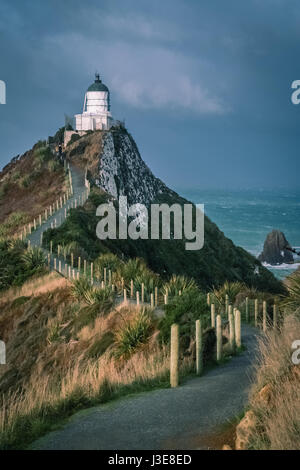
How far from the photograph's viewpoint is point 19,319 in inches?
999

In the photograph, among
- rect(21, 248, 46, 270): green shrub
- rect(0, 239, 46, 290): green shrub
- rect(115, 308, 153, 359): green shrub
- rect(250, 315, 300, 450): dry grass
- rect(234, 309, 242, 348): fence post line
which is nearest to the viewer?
rect(250, 315, 300, 450): dry grass

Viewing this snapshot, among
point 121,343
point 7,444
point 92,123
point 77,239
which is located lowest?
point 7,444

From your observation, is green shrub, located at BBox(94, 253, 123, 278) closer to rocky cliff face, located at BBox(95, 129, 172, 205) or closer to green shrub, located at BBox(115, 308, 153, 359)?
green shrub, located at BBox(115, 308, 153, 359)

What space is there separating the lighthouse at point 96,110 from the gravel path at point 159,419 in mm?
90004

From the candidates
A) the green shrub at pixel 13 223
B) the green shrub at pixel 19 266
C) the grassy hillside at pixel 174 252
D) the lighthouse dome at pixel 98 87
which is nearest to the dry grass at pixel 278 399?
the green shrub at pixel 19 266

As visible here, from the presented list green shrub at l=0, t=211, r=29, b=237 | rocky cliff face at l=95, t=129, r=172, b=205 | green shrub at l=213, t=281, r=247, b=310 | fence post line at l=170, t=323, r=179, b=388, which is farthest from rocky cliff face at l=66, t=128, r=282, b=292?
fence post line at l=170, t=323, r=179, b=388

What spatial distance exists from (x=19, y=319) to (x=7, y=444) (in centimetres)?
1654

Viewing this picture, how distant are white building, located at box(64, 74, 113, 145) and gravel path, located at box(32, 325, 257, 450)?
3378 inches

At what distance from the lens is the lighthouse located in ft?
330

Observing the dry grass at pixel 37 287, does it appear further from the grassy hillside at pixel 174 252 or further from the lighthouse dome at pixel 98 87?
the lighthouse dome at pixel 98 87

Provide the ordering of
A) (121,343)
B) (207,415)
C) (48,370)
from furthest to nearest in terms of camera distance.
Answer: (48,370), (121,343), (207,415)

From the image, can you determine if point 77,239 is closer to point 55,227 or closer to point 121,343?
point 55,227
